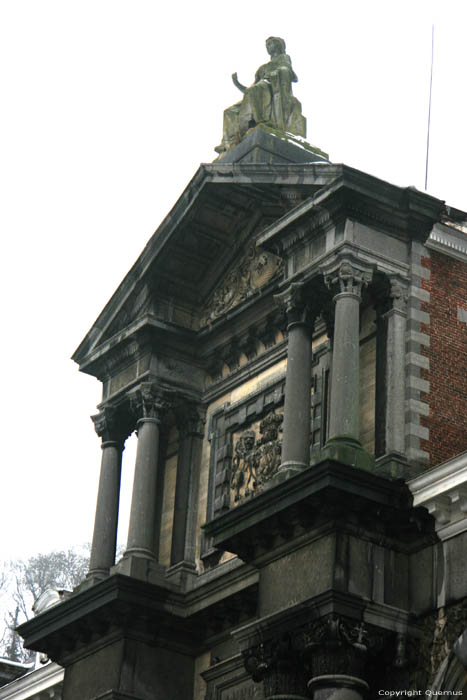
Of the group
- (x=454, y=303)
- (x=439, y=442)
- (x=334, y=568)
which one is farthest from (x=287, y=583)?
(x=454, y=303)

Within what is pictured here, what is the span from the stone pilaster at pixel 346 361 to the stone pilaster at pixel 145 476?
476 centimetres

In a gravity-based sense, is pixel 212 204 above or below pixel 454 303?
above

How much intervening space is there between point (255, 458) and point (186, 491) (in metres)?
1.85

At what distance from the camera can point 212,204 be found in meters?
27.7

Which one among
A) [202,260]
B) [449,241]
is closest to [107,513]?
[202,260]

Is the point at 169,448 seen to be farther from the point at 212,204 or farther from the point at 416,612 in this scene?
the point at 416,612

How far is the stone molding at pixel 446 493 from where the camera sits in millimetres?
21188

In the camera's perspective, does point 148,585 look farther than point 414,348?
Yes

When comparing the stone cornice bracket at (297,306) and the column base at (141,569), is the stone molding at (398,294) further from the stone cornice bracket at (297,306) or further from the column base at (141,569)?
the column base at (141,569)

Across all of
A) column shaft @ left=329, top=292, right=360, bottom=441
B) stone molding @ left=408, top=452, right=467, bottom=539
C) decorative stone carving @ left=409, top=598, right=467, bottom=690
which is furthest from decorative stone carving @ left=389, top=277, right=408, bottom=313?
decorative stone carving @ left=409, top=598, right=467, bottom=690

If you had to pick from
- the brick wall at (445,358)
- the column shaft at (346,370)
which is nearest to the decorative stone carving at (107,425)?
the column shaft at (346,370)

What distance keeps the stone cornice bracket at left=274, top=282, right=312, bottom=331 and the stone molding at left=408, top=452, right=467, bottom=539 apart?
11.6 feet

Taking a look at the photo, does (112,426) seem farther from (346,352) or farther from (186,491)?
(346,352)

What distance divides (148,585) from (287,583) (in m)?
3.84
